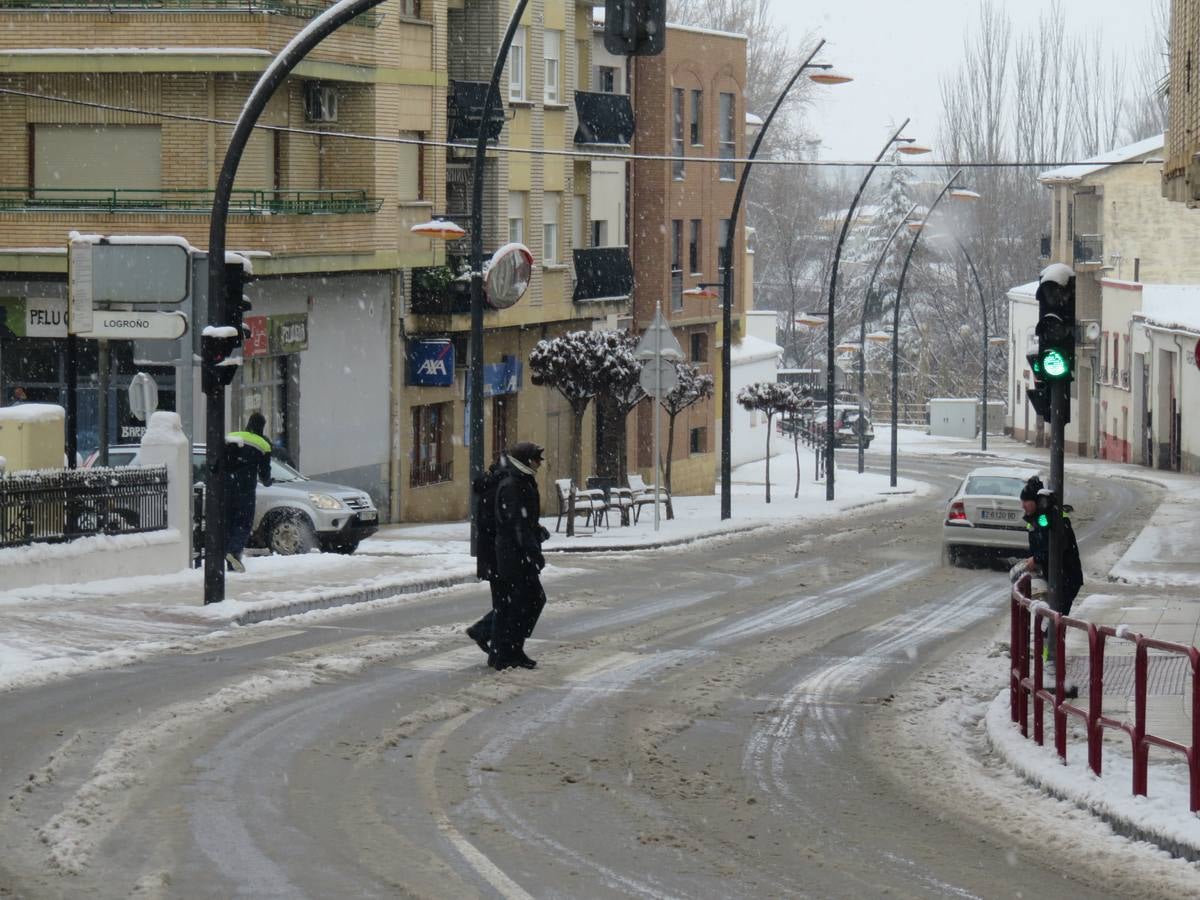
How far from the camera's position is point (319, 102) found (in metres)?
34.5

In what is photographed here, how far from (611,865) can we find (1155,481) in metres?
50.8

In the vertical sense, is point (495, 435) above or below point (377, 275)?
below

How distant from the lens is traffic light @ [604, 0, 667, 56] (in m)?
16.9

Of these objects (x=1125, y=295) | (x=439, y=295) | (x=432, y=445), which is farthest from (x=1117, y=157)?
(x=439, y=295)

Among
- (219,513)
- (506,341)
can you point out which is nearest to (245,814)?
(219,513)

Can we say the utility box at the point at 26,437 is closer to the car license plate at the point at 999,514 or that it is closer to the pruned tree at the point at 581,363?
the car license plate at the point at 999,514

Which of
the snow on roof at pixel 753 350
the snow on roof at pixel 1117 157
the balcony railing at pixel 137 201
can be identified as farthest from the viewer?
the snow on roof at pixel 1117 157

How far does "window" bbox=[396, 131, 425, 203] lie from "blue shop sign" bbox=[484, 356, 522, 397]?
14.0 ft

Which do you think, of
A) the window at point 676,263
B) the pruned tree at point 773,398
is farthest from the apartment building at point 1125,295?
the pruned tree at point 773,398

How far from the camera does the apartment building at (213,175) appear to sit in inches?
1228

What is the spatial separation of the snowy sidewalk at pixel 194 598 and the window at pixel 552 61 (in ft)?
46.4

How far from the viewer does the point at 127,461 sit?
83.1 ft

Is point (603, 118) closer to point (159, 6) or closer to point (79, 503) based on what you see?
point (159, 6)

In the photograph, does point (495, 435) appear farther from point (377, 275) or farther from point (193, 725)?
point (193, 725)
